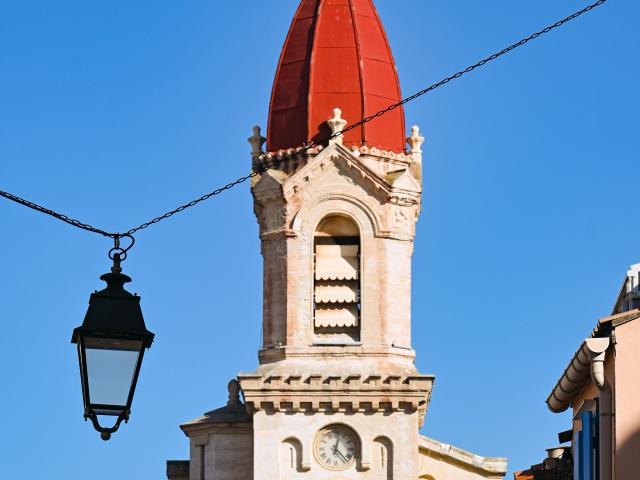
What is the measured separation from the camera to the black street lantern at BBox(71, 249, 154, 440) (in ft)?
41.4

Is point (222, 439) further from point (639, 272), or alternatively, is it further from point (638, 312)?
point (638, 312)

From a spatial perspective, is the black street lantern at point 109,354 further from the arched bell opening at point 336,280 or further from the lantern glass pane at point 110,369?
the arched bell opening at point 336,280

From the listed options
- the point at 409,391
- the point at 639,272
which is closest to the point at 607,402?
the point at 639,272

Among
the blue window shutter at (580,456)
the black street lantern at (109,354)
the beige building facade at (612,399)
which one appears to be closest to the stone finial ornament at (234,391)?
the blue window shutter at (580,456)

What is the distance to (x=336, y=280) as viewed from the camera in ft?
147

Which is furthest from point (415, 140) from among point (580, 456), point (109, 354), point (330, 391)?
point (109, 354)

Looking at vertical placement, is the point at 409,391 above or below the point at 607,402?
above

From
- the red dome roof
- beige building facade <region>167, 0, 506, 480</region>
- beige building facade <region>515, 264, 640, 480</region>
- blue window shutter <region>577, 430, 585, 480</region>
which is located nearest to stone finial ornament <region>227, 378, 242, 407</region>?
beige building facade <region>167, 0, 506, 480</region>

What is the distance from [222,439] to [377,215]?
6.84 meters

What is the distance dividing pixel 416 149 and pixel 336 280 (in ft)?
14.2

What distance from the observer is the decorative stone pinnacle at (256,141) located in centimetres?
4656

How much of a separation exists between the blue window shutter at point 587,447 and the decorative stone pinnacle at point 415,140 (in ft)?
61.7

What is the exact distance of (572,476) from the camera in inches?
1335

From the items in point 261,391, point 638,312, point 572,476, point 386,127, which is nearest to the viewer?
point 638,312
